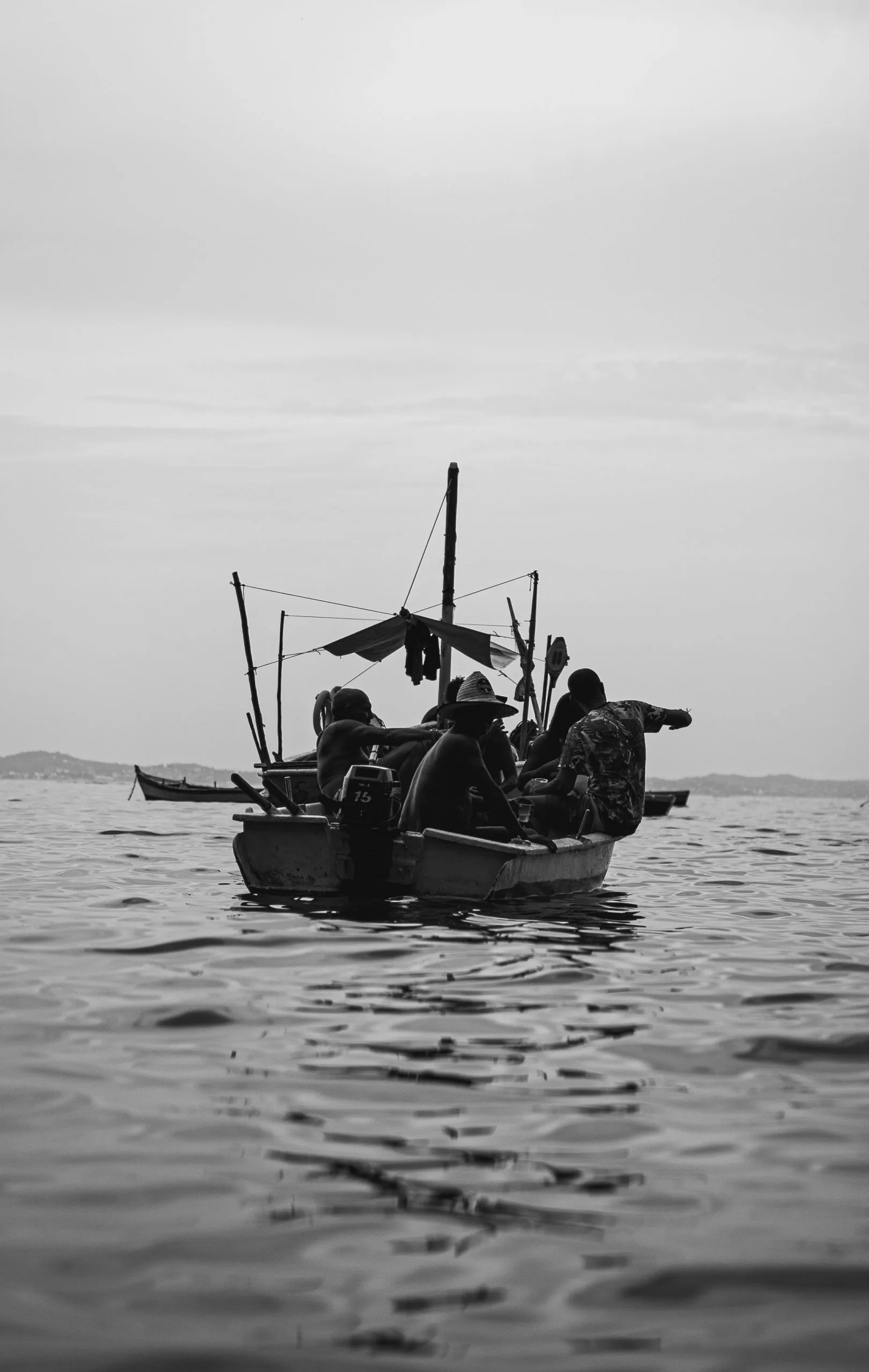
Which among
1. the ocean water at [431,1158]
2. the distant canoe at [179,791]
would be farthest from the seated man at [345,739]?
the distant canoe at [179,791]

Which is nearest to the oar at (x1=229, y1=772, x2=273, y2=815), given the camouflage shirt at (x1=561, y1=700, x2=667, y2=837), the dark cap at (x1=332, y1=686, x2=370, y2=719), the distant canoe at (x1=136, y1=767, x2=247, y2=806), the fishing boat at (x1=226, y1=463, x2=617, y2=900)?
the fishing boat at (x1=226, y1=463, x2=617, y2=900)

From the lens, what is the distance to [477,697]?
10.9 metres

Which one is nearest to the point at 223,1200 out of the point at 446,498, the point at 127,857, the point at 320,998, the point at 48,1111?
the point at 48,1111

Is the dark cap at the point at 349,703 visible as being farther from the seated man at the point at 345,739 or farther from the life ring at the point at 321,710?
the life ring at the point at 321,710

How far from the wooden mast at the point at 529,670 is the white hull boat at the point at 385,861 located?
19.8 metres

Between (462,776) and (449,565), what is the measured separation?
15.6 metres

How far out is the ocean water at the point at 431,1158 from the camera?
2.65 meters

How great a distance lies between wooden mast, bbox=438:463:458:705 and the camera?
1024 inches

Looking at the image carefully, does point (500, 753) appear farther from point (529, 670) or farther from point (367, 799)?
point (529, 670)

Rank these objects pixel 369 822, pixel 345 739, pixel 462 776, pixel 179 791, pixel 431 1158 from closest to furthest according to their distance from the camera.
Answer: pixel 431 1158 → pixel 369 822 → pixel 462 776 → pixel 345 739 → pixel 179 791

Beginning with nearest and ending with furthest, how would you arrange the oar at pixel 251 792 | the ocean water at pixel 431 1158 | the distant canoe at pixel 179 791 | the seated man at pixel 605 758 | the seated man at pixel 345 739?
the ocean water at pixel 431 1158 < the oar at pixel 251 792 < the seated man at pixel 605 758 < the seated man at pixel 345 739 < the distant canoe at pixel 179 791

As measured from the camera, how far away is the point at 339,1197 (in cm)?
333

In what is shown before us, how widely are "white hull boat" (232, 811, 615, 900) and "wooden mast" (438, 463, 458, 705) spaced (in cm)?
1500

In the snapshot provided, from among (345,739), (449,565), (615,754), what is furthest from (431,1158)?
(449,565)
